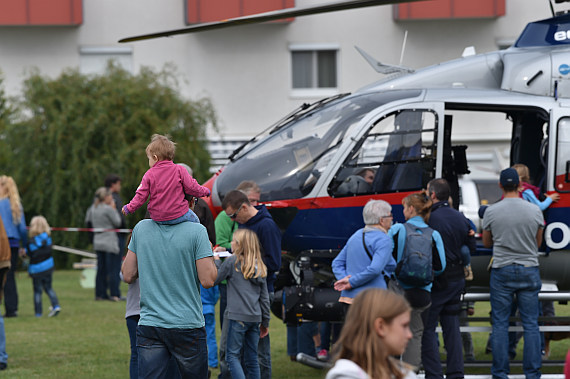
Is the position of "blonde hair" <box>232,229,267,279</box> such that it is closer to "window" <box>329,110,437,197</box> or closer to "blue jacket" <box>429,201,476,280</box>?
"window" <box>329,110,437,197</box>

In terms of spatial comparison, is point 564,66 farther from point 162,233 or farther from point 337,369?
point 337,369

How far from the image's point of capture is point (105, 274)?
15.2 m

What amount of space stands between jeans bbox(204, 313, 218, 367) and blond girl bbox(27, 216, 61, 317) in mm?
4580

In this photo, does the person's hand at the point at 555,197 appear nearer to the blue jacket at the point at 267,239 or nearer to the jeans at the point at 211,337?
the blue jacket at the point at 267,239

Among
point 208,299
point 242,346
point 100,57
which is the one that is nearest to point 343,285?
point 242,346

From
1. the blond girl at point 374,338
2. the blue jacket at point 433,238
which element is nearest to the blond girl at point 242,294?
the blue jacket at point 433,238

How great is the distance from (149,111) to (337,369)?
58.3 ft

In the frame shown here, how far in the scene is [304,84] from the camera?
26.1m

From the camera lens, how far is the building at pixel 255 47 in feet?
83.8

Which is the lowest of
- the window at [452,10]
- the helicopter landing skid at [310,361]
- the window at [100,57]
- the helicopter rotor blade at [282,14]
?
the helicopter landing skid at [310,361]

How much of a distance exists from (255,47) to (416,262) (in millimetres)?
18797

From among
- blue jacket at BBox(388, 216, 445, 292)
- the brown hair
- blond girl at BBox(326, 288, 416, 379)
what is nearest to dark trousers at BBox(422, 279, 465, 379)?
blue jacket at BBox(388, 216, 445, 292)

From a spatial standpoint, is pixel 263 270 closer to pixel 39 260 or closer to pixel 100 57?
pixel 39 260

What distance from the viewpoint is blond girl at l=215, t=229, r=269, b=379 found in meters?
7.23
